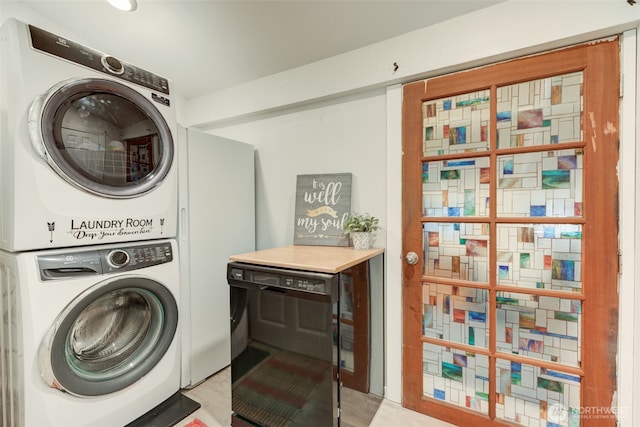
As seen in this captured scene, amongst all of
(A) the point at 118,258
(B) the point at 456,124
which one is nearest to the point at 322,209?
(B) the point at 456,124

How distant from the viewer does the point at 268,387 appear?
1.41m

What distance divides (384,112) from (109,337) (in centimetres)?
210

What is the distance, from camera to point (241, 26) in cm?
164

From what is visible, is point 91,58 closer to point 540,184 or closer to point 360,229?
point 360,229

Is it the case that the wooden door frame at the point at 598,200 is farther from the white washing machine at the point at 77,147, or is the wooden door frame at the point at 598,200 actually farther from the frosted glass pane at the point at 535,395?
the white washing machine at the point at 77,147

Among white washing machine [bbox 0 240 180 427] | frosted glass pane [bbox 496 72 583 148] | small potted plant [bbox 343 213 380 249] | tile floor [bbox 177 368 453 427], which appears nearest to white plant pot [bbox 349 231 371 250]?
small potted plant [bbox 343 213 380 249]

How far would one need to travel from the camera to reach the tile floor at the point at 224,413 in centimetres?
156

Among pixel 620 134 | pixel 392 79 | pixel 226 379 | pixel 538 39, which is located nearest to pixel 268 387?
pixel 226 379

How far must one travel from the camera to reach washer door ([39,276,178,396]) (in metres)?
1.17

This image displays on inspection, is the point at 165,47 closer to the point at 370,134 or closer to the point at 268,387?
the point at 370,134

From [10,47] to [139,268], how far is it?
1.09 metres

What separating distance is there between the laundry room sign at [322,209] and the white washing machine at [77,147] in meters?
0.88

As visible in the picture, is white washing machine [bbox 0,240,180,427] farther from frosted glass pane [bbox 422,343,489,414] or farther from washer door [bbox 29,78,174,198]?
frosted glass pane [bbox 422,343,489,414]

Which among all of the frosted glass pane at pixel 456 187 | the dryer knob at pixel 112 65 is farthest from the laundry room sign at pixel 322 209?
the dryer knob at pixel 112 65
